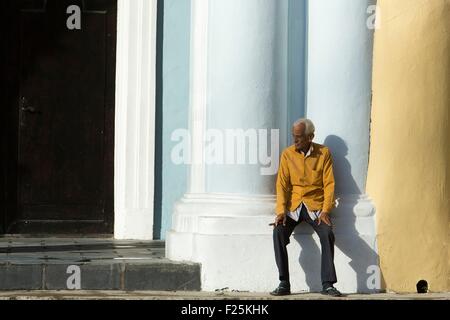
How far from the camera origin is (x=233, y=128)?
11.3 metres

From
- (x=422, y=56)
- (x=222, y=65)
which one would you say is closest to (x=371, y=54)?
(x=422, y=56)

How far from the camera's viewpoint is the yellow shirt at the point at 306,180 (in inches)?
431

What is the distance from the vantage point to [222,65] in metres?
11.4

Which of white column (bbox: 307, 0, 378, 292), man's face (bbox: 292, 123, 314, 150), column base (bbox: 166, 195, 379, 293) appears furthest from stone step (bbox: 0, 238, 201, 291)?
white column (bbox: 307, 0, 378, 292)

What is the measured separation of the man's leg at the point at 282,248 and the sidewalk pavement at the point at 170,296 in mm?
202

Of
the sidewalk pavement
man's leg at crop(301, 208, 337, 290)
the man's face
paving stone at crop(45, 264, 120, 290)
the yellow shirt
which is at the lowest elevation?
the sidewalk pavement

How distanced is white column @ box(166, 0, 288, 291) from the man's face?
17.0 inches

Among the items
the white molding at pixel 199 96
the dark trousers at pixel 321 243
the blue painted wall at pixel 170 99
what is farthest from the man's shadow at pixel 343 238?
the blue painted wall at pixel 170 99

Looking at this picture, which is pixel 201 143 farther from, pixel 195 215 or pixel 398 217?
pixel 398 217

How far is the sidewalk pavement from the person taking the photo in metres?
10.4

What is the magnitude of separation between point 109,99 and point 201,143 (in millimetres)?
2534

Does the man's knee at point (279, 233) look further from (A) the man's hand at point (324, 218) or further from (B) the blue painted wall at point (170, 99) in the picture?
(B) the blue painted wall at point (170, 99)

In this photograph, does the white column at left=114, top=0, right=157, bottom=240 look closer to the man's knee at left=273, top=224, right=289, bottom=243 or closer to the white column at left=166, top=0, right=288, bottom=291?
the white column at left=166, top=0, right=288, bottom=291
